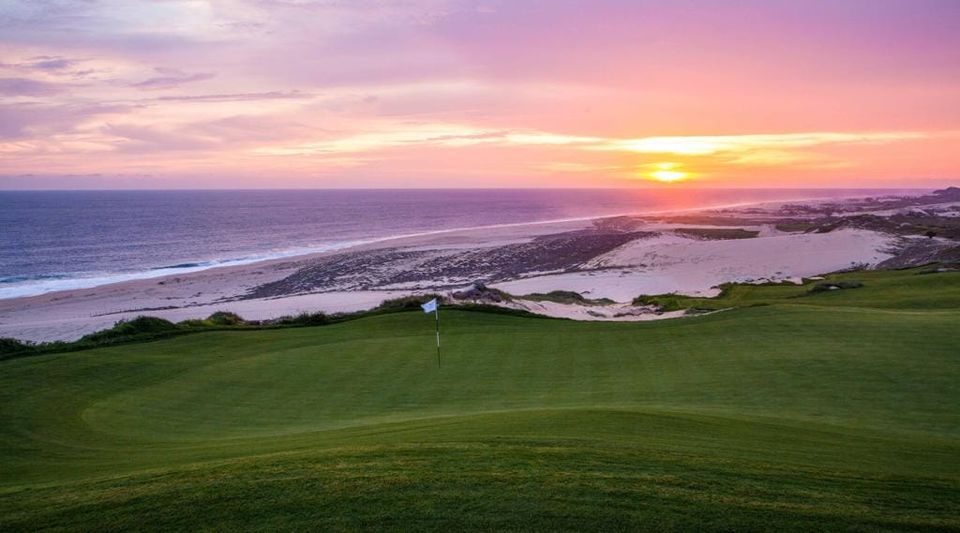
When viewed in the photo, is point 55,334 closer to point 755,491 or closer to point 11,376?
point 11,376

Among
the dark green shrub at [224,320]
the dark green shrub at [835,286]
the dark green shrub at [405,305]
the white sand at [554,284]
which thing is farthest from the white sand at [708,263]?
the dark green shrub at [224,320]

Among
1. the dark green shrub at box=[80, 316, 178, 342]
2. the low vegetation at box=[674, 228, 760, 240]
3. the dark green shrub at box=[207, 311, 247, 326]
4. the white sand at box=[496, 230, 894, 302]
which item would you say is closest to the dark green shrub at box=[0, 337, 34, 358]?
the dark green shrub at box=[80, 316, 178, 342]

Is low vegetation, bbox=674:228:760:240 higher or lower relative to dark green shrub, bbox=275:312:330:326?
higher

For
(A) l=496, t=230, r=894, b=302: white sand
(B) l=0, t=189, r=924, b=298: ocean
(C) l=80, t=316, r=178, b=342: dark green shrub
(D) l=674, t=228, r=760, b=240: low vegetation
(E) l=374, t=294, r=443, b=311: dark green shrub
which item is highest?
(B) l=0, t=189, r=924, b=298: ocean

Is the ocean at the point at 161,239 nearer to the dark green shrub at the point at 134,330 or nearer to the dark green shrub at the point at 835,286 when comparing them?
the dark green shrub at the point at 134,330

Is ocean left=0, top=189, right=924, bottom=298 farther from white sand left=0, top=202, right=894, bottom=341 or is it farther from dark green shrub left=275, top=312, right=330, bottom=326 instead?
dark green shrub left=275, top=312, right=330, bottom=326

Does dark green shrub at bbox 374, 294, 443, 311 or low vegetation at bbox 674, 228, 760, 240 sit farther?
low vegetation at bbox 674, 228, 760, 240

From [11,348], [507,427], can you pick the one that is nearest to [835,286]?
[507,427]
